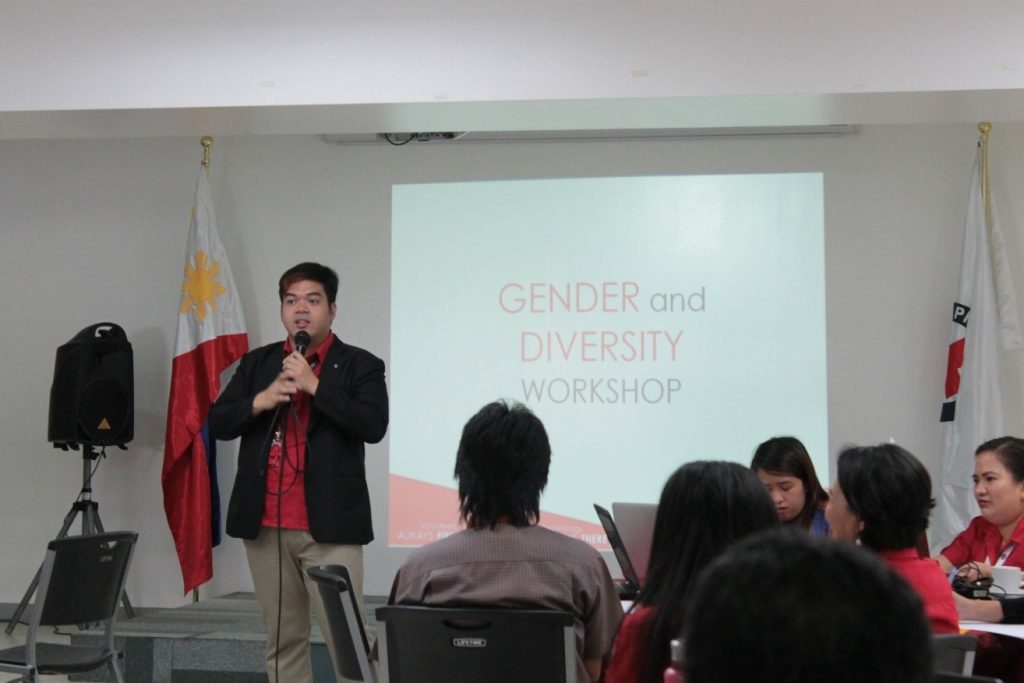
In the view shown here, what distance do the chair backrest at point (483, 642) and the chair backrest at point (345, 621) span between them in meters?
0.26

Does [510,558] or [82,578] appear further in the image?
[82,578]

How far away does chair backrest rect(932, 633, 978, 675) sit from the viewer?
75.5 inches

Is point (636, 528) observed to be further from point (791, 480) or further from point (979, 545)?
point (979, 545)

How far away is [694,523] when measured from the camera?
Answer: 1701 mm

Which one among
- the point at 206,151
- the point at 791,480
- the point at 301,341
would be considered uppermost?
the point at 206,151

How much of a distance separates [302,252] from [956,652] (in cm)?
506

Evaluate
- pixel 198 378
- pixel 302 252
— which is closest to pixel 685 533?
pixel 198 378

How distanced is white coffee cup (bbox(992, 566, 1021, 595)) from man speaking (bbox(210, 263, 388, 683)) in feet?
5.80

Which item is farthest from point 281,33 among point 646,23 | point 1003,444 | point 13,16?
point 1003,444

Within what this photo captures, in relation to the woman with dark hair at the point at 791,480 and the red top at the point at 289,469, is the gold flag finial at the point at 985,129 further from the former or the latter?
the red top at the point at 289,469

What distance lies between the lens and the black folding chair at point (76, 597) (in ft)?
11.3

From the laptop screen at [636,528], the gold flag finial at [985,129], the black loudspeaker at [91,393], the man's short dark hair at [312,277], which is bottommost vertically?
the laptop screen at [636,528]

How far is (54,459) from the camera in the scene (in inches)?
262

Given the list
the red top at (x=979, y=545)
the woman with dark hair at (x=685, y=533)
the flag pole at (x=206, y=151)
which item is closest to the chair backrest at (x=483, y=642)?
the woman with dark hair at (x=685, y=533)
